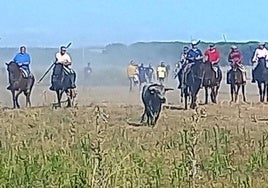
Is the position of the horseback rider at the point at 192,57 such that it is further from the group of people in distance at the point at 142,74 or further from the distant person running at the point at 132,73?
the distant person running at the point at 132,73

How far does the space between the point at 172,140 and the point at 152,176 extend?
457cm

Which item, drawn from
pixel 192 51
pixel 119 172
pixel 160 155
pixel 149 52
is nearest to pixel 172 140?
pixel 160 155

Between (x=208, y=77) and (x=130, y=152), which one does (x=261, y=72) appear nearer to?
(x=208, y=77)

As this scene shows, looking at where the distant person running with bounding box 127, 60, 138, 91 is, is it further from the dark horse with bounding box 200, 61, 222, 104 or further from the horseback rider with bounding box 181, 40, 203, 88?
the horseback rider with bounding box 181, 40, 203, 88

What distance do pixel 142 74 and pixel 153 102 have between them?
22292mm

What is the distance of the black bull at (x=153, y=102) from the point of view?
19953 mm

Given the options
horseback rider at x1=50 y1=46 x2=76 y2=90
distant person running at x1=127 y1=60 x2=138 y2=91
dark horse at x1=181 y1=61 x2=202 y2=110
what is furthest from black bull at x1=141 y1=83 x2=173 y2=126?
distant person running at x1=127 y1=60 x2=138 y2=91

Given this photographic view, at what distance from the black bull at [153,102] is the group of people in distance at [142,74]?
18695 millimetres

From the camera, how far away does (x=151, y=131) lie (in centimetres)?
1766

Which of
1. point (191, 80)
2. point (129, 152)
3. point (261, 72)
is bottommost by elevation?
point (129, 152)

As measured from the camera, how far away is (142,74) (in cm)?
4262

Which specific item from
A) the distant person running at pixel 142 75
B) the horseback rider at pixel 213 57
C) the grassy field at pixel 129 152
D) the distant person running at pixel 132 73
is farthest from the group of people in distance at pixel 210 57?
the distant person running at pixel 142 75

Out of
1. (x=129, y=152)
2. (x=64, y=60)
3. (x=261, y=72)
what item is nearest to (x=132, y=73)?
(x=261, y=72)

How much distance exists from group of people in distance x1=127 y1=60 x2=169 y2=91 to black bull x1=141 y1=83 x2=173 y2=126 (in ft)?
61.3
